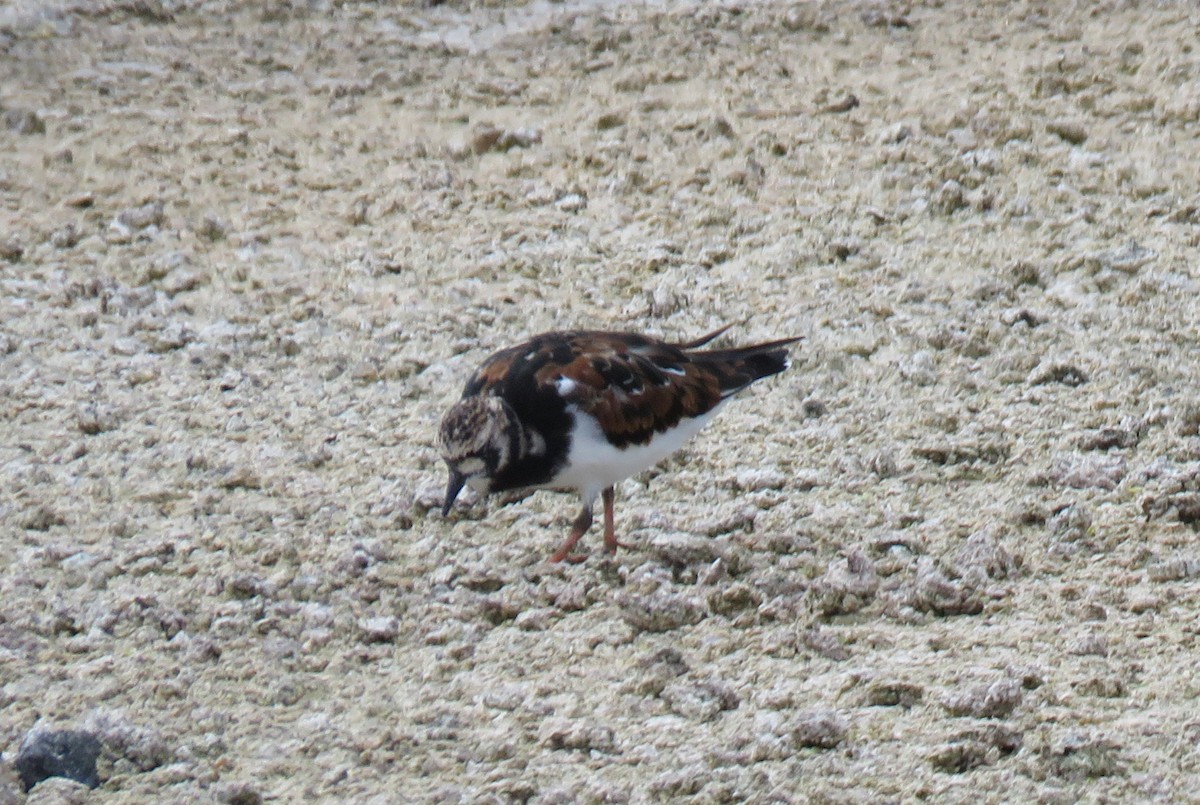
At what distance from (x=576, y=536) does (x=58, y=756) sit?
1.46 m

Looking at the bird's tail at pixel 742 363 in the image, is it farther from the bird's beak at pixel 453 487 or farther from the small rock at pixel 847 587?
the bird's beak at pixel 453 487

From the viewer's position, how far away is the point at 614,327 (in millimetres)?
5418

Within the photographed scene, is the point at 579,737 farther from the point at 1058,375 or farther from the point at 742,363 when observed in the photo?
the point at 1058,375

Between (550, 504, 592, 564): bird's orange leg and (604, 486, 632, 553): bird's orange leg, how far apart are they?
0.18ft

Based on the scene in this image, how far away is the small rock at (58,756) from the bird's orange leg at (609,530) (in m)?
1.43

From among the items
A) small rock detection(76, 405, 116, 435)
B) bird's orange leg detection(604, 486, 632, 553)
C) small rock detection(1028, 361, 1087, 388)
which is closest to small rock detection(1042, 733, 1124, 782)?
bird's orange leg detection(604, 486, 632, 553)

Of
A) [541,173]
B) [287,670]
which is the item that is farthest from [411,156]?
[287,670]

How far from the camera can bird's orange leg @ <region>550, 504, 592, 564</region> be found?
163 inches

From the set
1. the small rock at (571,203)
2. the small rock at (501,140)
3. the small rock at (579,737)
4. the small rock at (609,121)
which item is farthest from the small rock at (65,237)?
the small rock at (579,737)

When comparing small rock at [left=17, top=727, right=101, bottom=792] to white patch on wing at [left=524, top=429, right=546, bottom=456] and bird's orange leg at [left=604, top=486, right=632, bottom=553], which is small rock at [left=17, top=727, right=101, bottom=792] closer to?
white patch on wing at [left=524, top=429, right=546, bottom=456]

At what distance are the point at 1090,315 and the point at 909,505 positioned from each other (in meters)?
1.30

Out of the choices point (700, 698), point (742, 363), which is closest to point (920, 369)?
point (742, 363)

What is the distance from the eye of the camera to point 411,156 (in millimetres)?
6543

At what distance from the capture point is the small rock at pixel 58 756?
3330 millimetres
